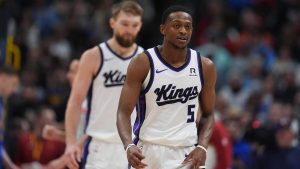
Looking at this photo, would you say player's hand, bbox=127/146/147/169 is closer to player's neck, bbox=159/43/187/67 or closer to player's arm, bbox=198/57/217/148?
player's arm, bbox=198/57/217/148

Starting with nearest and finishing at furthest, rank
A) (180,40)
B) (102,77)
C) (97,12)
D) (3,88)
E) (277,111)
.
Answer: (180,40) → (102,77) → (3,88) → (277,111) → (97,12)

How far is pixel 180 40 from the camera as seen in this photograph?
22.6ft

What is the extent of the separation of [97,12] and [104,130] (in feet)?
33.4

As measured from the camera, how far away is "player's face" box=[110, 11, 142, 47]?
8.34 meters

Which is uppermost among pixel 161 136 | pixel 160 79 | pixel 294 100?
pixel 160 79

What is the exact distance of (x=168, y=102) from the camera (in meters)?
7.03

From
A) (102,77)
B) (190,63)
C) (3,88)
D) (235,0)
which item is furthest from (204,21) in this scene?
(190,63)

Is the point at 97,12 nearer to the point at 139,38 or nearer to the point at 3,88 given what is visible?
the point at 139,38

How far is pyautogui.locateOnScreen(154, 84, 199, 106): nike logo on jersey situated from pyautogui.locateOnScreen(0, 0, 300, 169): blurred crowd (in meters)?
4.66

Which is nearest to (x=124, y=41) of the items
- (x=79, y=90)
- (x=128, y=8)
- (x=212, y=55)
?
(x=128, y=8)

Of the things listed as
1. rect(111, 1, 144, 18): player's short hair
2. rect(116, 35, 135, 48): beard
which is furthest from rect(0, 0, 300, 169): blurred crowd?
rect(111, 1, 144, 18): player's short hair

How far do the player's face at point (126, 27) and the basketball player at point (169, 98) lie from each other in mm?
1296

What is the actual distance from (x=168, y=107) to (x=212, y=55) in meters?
8.61

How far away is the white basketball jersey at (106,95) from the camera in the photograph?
332 inches
